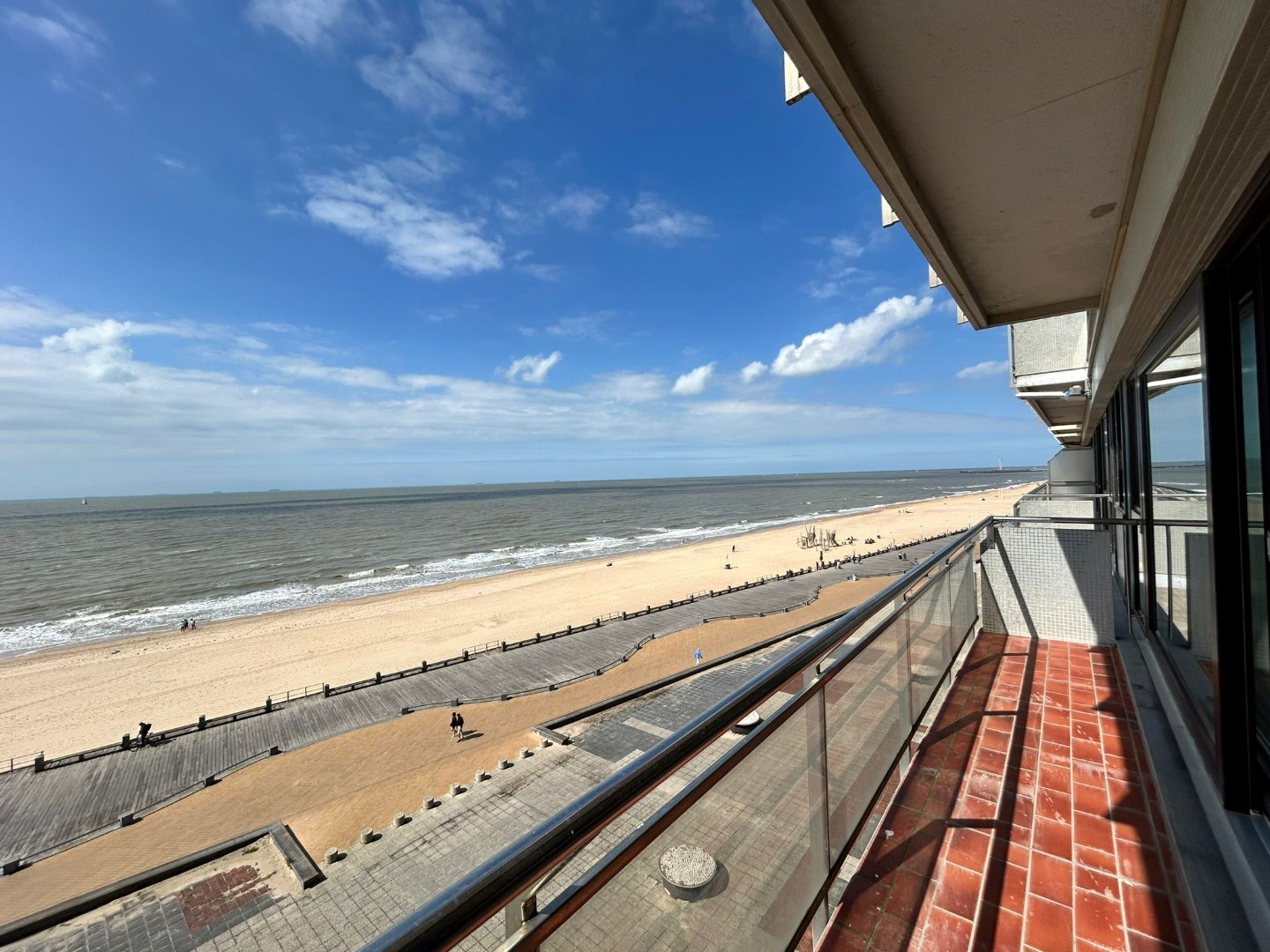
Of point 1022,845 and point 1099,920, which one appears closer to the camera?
point 1099,920

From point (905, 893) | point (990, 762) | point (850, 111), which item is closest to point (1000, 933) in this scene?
point (905, 893)

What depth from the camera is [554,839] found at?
0.87 meters

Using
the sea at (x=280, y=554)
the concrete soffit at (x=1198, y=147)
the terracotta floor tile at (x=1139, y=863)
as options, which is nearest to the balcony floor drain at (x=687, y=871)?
the terracotta floor tile at (x=1139, y=863)

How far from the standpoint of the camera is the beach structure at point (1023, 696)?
134 centimetres

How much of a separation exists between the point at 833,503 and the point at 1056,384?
82.7 meters

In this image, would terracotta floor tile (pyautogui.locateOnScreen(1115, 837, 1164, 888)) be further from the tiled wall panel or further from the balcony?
the tiled wall panel

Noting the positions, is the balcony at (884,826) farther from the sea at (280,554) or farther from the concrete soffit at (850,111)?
the sea at (280,554)

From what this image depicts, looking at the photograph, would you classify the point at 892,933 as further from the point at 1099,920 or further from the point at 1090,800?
the point at 1090,800

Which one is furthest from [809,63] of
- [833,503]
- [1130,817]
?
[833,503]

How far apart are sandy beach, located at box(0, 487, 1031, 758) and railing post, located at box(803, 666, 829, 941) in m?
21.6

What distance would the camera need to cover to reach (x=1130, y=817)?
8.63 ft

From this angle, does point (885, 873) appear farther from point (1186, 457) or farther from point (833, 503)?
point (833, 503)

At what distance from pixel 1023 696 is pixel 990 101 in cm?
372

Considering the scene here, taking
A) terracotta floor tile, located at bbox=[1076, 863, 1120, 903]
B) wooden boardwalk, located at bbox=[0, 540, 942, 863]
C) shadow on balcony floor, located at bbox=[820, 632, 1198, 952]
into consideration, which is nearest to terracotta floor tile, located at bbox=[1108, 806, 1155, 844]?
shadow on balcony floor, located at bbox=[820, 632, 1198, 952]
